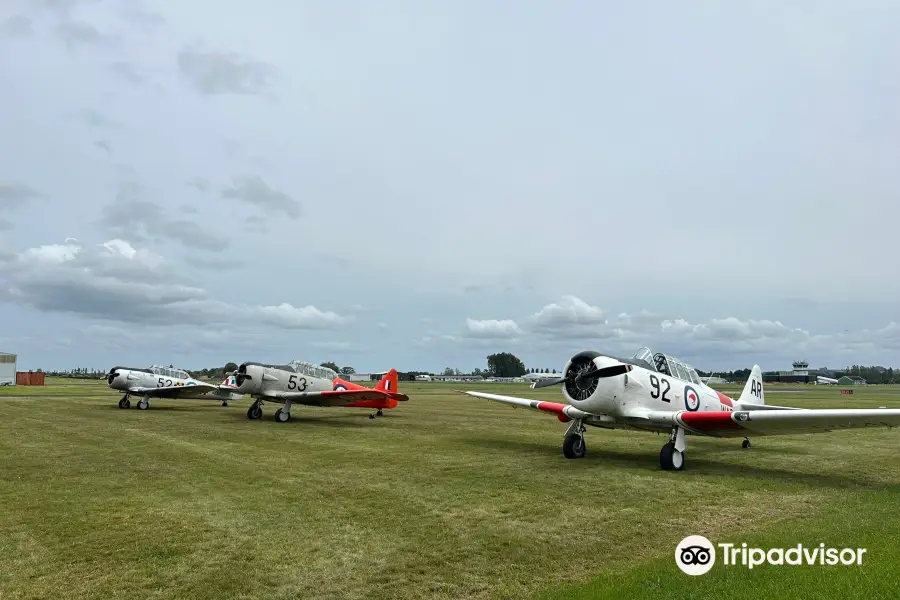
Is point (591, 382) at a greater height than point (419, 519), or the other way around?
point (591, 382)

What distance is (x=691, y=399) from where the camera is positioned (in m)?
A: 13.3

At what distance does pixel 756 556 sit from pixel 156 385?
97.2ft

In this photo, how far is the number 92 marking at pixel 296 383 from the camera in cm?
2292

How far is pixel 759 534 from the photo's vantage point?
643 cm

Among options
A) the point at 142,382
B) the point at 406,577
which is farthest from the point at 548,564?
the point at 142,382

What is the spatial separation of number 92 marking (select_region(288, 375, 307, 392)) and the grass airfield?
864 centimetres

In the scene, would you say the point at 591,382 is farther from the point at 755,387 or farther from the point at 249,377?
the point at 249,377

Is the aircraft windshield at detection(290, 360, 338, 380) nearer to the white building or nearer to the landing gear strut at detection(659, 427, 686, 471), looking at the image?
the landing gear strut at detection(659, 427, 686, 471)

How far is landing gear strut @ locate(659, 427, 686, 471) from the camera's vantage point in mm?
11266

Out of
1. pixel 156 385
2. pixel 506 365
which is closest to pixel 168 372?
pixel 156 385

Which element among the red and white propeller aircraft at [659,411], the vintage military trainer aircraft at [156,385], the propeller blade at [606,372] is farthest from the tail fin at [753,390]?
the vintage military trainer aircraft at [156,385]

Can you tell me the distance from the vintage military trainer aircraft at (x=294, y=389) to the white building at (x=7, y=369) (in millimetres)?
62992

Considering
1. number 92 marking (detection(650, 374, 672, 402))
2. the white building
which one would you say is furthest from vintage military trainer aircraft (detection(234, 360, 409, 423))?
the white building

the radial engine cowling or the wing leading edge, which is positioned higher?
the radial engine cowling
